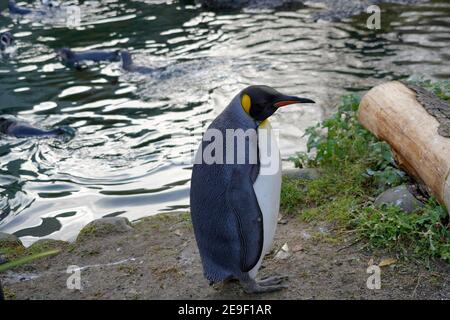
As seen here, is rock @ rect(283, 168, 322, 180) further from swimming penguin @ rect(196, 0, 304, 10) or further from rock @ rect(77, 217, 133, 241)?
swimming penguin @ rect(196, 0, 304, 10)

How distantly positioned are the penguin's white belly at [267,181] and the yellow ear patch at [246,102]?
4.8 inches

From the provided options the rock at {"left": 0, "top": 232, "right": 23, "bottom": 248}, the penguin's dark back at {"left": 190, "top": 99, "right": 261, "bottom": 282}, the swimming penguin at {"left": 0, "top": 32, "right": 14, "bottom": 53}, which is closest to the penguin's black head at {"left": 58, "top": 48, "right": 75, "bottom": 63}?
the swimming penguin at {"left": 0, "top": 32, "right": 14, "bottom": 53}

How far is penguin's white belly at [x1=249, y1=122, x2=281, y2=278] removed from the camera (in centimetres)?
303

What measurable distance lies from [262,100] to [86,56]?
6.67m

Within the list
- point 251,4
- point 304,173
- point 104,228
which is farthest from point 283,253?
point 251,4

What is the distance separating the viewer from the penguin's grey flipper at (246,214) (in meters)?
2.96

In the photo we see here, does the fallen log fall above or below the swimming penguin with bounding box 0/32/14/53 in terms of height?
above

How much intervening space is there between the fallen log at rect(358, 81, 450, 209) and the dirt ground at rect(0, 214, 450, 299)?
0.58m

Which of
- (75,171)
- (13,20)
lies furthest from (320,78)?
(13,20)

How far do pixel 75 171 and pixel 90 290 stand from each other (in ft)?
8.40

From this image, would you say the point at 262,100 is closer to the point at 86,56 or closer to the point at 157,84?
the point at 157,84

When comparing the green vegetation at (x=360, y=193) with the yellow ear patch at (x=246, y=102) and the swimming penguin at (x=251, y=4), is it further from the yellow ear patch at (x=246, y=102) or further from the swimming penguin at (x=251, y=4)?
the swimming penguin at (x=251, y=4)

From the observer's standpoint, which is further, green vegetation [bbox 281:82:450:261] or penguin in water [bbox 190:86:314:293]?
green vegetation [bbox 281:82:450:261]

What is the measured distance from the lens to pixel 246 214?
2.97 meters
